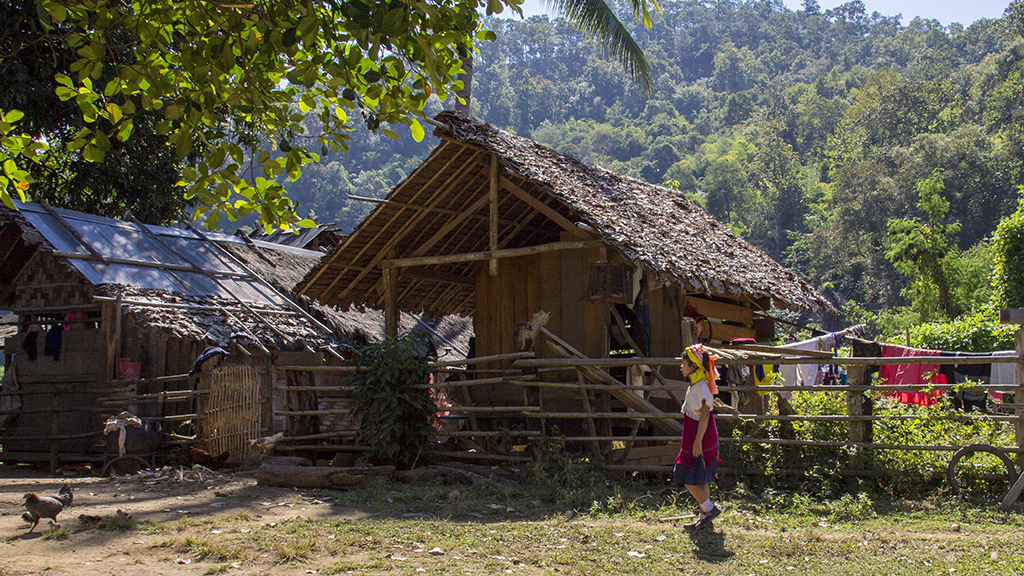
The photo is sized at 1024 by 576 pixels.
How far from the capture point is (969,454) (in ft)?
22.1

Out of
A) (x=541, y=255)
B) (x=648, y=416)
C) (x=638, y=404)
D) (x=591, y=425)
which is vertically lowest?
(x=591, y=425)

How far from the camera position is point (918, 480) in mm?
6855

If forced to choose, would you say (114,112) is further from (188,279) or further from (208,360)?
(188,279)

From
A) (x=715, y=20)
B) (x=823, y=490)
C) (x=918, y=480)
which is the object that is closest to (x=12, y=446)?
(x=823, y=490)

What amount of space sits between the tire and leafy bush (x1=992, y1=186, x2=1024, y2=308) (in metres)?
12.0

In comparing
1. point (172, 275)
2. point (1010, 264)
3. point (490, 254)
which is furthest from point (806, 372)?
point (172, 275)

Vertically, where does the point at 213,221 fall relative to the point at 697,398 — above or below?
above

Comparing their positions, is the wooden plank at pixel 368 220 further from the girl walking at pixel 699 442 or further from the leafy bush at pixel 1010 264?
the leafy bush at pixel 1010 264

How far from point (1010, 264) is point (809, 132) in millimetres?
46493

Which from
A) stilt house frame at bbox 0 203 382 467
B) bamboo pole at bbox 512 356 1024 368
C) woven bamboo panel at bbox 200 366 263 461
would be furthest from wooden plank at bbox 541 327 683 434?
woven bamboo panel at bbox 200 366 263 461

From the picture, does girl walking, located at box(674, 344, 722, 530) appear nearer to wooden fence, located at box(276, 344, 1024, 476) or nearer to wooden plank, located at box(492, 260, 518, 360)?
wooden fence, located at box(276, 344, 1024, 476)

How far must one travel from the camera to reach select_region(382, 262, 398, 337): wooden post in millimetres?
11195

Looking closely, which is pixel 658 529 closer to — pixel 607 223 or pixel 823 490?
pixel 823 490

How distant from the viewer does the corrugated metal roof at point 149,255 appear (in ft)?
37.5
